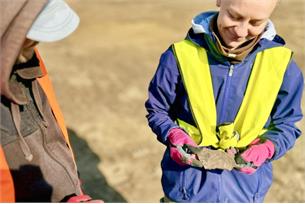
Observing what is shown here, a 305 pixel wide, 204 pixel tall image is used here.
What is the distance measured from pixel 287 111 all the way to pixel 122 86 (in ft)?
10.7

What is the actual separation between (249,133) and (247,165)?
0.49 feet

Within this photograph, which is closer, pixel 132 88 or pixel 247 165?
pixel 247 165

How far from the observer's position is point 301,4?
792 centimetres

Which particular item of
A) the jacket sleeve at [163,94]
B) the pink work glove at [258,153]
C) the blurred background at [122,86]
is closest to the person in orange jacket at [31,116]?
the jacket sleeve at [163,94]

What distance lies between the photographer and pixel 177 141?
8.48 ft

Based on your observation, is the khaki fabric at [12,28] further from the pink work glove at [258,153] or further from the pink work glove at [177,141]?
the pink work glove at [258,153]

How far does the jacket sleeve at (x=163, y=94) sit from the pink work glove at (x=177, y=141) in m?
0.03

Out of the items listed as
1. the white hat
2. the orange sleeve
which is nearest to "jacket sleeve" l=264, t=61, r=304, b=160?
the white hat

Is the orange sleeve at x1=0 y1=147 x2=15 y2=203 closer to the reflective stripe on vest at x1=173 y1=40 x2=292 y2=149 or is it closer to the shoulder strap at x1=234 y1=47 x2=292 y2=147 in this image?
the reflective stripe on vest at x1=173 y1=40 x2=292 y2=149

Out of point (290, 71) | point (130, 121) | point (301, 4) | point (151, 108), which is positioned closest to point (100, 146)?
point (130, 121)

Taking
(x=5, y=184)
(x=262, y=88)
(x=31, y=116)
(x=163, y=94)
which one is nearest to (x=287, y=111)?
(x=262, y=88)

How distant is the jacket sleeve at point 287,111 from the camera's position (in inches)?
102

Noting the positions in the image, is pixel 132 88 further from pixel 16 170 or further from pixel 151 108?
pixel 16 170

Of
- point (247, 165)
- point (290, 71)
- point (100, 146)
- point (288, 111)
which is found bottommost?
point (100, 146)
